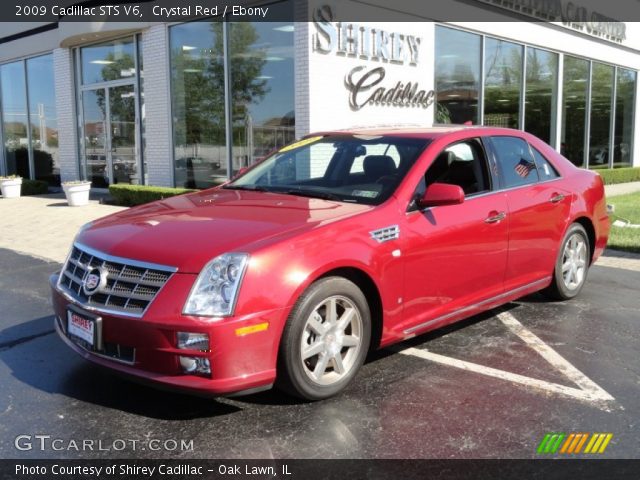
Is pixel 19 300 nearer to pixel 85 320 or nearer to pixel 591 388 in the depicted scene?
pixel 85 320

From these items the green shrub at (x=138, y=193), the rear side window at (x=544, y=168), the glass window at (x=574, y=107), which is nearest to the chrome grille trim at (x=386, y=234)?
the rear side window at (x=544, y=168)

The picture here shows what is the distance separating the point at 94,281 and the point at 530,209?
337 cm

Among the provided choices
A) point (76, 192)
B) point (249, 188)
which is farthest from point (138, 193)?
point (249, 188)

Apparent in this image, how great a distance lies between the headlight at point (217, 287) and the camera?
3.25 meters

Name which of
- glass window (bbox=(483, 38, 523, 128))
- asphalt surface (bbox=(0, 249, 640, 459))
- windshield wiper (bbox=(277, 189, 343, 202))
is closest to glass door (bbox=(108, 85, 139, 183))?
glass window (bbox=(483, 38, 523, 128))

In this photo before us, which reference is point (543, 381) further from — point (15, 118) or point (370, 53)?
point (15, 118)

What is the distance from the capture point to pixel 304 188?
15.1 ft

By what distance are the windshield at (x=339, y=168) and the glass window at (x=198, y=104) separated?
8229mm

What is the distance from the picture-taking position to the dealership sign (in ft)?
37.7

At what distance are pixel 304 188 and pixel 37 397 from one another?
2.20 metres

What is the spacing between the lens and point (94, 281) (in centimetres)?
360

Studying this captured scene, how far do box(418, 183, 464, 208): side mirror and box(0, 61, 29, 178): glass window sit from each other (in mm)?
18065

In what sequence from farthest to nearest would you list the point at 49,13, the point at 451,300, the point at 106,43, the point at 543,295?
the point at 49,13, the point at 106,43, the point at 543,295, the point at 451,300

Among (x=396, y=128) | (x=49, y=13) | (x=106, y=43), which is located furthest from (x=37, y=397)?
(x=49, y=13)
